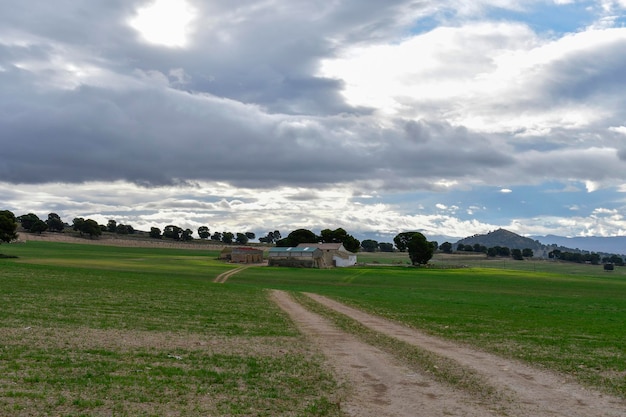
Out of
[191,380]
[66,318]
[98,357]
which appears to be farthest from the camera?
[66,318]

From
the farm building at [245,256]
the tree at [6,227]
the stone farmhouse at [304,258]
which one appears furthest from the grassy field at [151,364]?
the farm building at [245,256]

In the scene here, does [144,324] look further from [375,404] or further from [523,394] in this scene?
[523,394]

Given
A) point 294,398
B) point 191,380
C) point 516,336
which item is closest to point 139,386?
point 191,380

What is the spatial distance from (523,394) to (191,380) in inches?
397

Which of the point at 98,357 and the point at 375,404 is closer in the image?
the point at 375,404

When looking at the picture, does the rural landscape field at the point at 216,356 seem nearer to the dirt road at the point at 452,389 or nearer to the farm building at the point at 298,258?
the dirt road at the point at 452,389

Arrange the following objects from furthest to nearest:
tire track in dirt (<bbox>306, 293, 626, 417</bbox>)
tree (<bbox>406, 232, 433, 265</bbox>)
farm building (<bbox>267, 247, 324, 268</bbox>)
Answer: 1. tree (<bbox>406, 232, 433, 265</bbox>)
2. farm building (<bbox>267, 247, 324, 268</bbox>)
3. tire track in dirt (<bbox>306, 293, 626, 417</bbox>)

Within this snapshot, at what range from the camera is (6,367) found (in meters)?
16.4

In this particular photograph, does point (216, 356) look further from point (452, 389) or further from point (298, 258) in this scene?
point (298, 258)

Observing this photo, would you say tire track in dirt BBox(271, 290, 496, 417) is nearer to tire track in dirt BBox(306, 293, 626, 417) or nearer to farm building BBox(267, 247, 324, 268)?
tire track in dirt BBox(306, 293, 626, 417)

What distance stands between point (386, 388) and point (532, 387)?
4902 mm

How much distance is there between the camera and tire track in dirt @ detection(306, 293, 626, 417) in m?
14.7

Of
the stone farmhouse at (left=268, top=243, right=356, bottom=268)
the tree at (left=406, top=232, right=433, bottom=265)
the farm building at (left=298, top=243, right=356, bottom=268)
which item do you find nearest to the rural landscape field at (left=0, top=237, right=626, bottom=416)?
the stone farmhouse at (left=268, top=243, right=356, bottom=268)

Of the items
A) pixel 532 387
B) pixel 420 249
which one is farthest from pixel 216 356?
pixel 420 249
